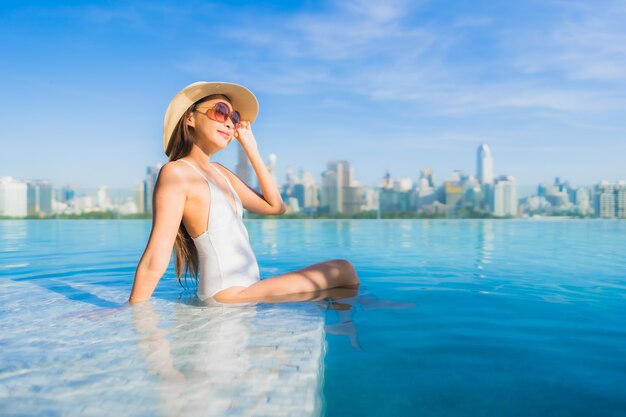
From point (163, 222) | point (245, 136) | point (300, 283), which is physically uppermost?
point (245, 136)

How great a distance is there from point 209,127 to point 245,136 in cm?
30

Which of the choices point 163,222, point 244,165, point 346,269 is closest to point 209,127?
point 163,222

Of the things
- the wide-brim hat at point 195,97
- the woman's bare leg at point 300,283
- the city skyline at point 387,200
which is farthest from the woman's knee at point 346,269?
the city skyline at point 387,200

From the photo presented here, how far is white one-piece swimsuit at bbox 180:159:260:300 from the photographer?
7.05 feet

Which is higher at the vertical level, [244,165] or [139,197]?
[139,197]

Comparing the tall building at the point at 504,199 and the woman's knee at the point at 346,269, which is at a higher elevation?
the tall building at the point at 504,199

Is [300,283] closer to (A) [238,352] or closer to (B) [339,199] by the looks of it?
(A) [238,352]

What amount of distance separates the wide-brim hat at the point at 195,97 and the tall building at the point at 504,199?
20.2 m

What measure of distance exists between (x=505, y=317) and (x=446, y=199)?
19598mm

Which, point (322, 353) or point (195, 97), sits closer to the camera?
point (322, 353)

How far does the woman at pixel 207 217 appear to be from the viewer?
6.49 ft

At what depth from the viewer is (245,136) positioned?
2.49 metres

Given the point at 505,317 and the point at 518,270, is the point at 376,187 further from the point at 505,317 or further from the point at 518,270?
the point at 505,317

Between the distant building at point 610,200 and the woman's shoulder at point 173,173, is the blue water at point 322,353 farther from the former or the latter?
the distant building at point 610,200
